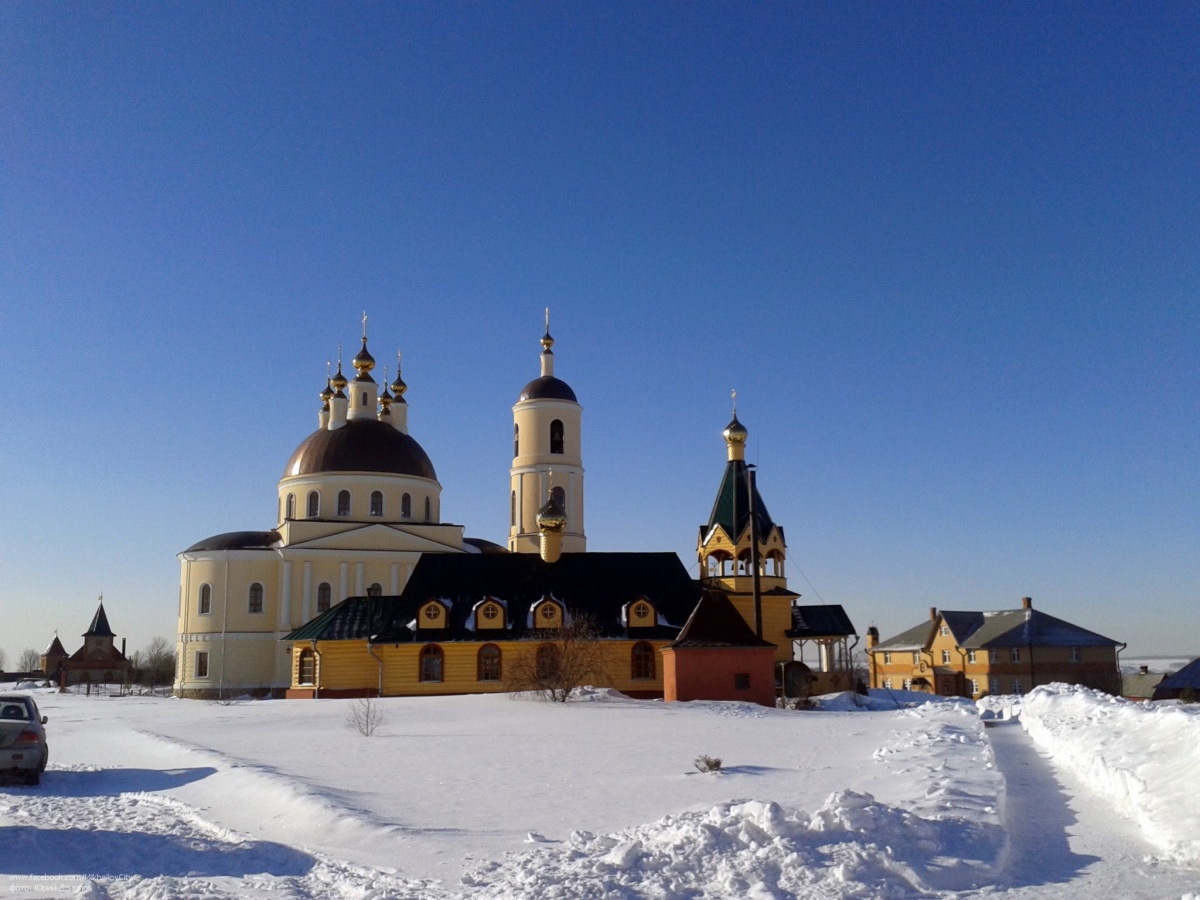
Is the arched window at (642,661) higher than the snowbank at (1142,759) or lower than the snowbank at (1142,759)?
higher

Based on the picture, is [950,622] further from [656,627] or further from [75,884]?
Answer: [75,884]

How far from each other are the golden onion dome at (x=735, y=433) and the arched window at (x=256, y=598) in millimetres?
23286

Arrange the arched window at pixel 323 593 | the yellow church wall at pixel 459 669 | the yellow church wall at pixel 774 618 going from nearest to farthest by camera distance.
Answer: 1. the yellow church wall at pixel 459 669
2. the yellow church wall at pixel 774 618
3. the arched window at pixel 323 593

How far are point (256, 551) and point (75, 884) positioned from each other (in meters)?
44.0

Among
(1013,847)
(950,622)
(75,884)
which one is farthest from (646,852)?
(950,622)

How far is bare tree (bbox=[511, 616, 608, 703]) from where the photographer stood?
30.2m

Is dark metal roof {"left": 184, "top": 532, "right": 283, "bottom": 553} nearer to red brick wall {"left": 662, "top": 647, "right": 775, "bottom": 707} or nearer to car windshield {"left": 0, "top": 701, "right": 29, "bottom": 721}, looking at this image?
red brick wall {"left": 662, "top": 647, "right": 775, "bottom": 707}

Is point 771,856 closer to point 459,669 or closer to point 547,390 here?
point 459,669

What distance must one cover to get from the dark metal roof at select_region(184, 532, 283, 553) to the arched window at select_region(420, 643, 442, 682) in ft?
57.2

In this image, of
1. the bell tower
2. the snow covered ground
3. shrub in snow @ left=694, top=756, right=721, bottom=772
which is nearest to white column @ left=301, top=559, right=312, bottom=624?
the bell tower

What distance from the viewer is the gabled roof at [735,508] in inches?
1553

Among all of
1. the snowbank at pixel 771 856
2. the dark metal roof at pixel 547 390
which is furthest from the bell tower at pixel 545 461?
the snowbank at pixel 771 856

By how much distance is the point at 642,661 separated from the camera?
3703cm

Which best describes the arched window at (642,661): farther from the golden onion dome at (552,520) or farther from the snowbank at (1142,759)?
A: the snowbank at (1142,759)
